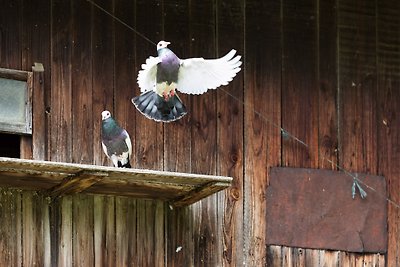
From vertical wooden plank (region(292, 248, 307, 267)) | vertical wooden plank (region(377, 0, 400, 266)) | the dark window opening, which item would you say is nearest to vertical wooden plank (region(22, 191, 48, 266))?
the dark window opening

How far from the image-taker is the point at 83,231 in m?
7.80

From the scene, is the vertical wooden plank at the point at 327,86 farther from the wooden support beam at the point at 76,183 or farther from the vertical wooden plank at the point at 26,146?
the vertical wooden plank at the point at 26,146

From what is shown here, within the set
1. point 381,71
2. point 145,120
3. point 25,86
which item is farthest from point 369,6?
point 25,86

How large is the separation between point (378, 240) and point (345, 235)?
0.20 metres

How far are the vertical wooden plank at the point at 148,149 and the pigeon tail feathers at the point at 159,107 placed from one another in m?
0.21

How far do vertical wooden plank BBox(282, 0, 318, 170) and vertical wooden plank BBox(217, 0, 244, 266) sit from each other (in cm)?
26

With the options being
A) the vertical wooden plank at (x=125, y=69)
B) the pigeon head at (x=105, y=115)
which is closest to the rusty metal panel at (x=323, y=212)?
the vertical wooden plank at (x=125, y=69)

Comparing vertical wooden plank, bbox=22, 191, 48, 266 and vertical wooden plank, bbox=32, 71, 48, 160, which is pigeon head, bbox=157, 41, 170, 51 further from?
vertical wooden plank, bbox=22, 191, 48, 266

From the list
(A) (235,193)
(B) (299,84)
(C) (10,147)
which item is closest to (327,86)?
(B) (299,84)

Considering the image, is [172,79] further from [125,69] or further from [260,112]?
[260,112]

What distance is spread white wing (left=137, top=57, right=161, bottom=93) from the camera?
25.5 ft

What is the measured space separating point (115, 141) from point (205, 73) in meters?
0.63

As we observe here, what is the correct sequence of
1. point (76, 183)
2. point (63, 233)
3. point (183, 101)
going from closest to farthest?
1. point (76, 183)
2. point (63, 233)
3. point (183, 101)

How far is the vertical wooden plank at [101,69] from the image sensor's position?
313 inches
